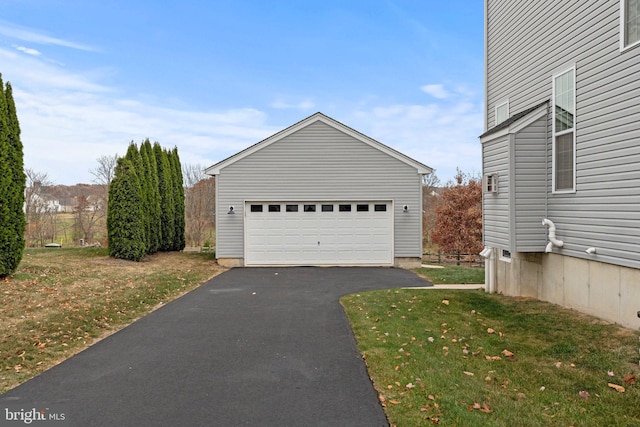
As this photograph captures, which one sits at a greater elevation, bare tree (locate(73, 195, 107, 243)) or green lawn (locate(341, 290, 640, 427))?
bare tree (locate(73, 195, 107, 243))

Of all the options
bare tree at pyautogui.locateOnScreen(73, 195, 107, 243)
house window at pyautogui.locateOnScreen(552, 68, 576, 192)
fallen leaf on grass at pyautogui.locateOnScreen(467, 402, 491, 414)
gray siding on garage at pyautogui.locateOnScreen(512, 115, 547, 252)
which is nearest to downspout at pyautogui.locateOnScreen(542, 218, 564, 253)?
gray siding on garage at pyautogui.locateOnScreen(512, 115, 547, 252)

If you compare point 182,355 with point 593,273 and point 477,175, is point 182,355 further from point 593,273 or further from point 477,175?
point 477,175

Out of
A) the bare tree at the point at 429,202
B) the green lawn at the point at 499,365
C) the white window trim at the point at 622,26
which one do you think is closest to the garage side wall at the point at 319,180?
the green lawn at the point at 499,365

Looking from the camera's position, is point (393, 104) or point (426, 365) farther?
point (393, 104)

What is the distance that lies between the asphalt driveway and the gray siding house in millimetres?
4330

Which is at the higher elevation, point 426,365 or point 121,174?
point 121,174

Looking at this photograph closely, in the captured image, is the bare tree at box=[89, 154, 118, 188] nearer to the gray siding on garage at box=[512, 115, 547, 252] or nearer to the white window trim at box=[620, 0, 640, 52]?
the gray siding on garage at box=[512, 115, 547, 252]

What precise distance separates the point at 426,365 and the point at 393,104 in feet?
74.1

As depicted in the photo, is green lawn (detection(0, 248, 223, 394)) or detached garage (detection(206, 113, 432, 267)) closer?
green lawn (detection(0, 248, 223, 394))

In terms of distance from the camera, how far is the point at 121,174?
16297mm

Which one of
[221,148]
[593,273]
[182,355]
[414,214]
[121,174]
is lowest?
[182,355]

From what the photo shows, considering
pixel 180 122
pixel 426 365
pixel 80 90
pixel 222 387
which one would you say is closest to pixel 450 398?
pixel 426 365

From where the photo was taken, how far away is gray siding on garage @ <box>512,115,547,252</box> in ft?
27.9

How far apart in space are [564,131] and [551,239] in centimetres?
213
